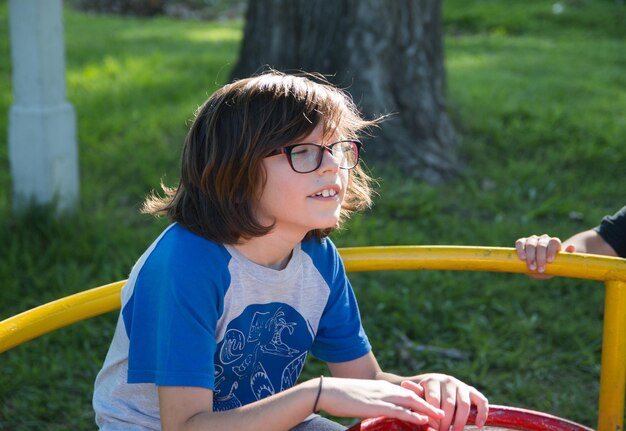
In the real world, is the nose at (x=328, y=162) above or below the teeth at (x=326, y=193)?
above

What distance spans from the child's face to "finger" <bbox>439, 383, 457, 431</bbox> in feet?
1.24

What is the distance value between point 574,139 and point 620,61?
2776 mm

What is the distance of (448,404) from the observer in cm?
166

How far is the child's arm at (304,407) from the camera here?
158 cm

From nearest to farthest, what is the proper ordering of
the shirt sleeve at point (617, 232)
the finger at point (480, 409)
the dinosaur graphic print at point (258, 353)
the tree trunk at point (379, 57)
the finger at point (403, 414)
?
the finger at point (403, 414)
the finger at point (480, 409)
the dinosaur graphic print at point (258, 353)
the shirt sleeve at point (617, 232)
the tree trunk at point (379, 57)

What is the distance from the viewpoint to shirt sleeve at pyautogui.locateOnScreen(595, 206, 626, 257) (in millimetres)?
2377

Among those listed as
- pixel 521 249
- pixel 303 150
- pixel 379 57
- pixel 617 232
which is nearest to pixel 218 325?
pixel 303 150

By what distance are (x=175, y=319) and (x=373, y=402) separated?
0.38m

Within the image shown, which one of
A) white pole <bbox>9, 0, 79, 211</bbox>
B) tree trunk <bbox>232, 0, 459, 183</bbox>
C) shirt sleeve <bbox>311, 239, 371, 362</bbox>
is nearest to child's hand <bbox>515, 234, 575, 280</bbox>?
shirt sleeve <bbox>311, 239, 371, 362</bbox>

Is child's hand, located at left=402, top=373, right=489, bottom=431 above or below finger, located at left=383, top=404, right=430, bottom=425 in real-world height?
below

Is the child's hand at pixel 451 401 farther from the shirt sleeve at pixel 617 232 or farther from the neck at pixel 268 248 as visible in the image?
the shirt sleeve at pixel 617 232

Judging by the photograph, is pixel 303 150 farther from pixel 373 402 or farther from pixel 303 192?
pixel 373 402

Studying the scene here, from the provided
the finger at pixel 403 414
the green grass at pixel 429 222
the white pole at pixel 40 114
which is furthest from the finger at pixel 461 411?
the white pole at pixel 40 114

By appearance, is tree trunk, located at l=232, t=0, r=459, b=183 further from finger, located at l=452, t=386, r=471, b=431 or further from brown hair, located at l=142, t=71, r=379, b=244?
finger, located at l=452, t=386, r=471, b=431
